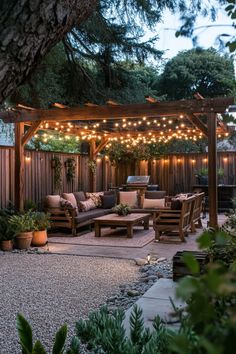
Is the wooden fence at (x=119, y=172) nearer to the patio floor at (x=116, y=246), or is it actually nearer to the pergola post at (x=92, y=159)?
the pergola post at (x=92, y=159)

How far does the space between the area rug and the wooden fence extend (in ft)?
6.14

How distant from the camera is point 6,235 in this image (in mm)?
7945

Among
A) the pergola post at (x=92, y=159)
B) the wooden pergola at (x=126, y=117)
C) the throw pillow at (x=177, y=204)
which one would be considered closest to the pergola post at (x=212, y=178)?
the wooden pergola at (x=126, y=117)

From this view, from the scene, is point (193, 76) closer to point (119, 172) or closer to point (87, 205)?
point (119, 172)

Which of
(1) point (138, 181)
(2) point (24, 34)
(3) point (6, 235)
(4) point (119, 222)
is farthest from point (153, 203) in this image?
(2) point (24, 34)

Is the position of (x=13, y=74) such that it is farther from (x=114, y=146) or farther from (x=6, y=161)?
(x=114, y=146)

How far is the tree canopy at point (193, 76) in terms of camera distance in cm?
1848

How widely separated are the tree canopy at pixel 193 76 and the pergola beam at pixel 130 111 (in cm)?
1078

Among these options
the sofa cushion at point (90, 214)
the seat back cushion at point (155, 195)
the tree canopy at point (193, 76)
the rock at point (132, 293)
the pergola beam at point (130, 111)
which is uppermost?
the tree canopy at point (193, 76)

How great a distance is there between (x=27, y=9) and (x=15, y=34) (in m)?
0.10

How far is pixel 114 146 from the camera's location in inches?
595

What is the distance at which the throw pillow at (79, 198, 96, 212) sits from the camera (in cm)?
1099

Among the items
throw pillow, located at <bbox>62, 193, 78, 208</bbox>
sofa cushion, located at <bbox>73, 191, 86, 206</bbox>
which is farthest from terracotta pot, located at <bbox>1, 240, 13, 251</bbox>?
sofa cushion, located at <bbox>73, 191, 86, 206</bbox>

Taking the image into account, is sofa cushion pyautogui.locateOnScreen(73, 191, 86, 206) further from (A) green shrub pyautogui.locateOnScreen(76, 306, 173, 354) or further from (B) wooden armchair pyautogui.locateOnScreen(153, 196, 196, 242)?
(A) green shrub pyautogui.locateOnScreen(76, 306, 173, 354)
